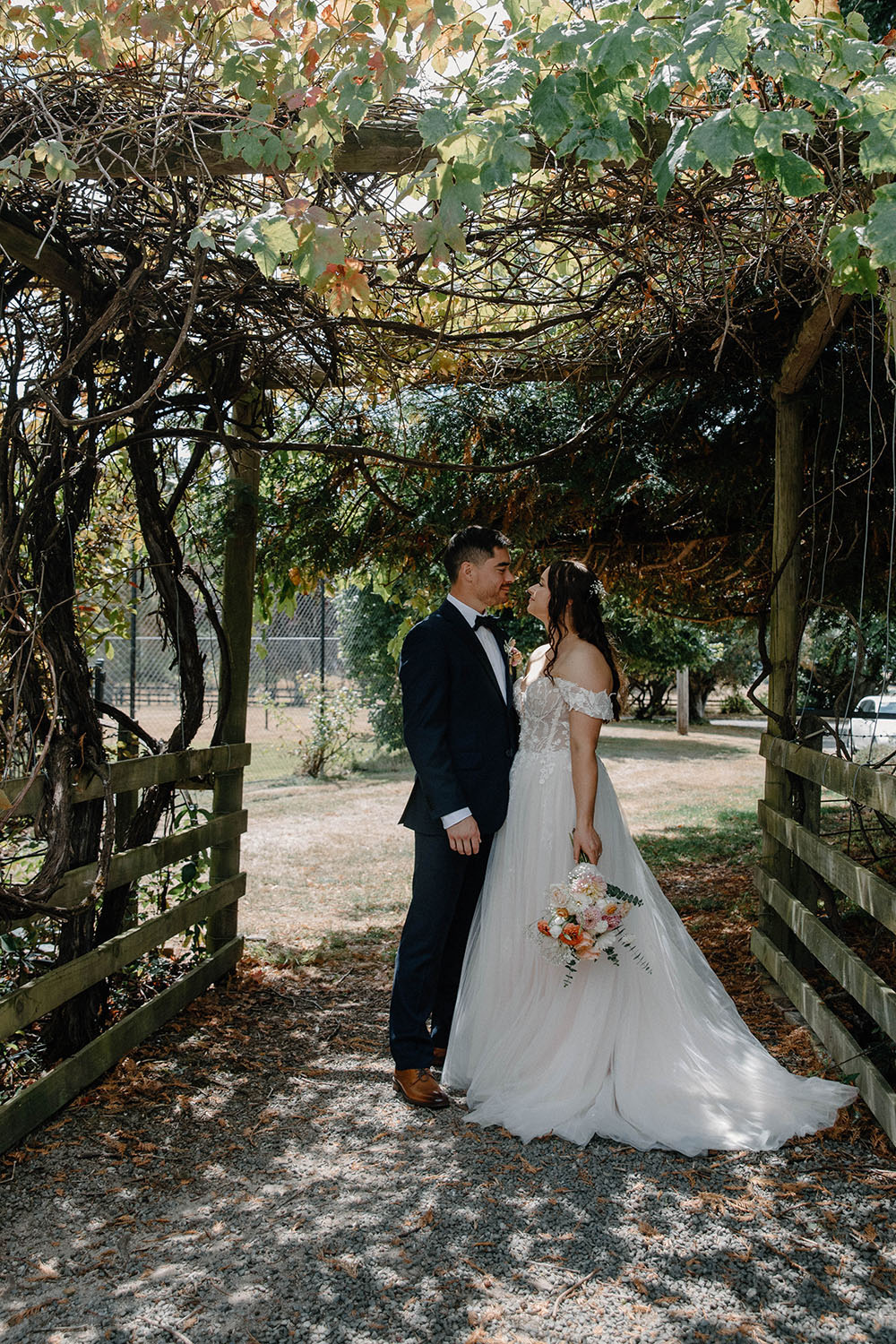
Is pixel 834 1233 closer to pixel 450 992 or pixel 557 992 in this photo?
pixel 557 992

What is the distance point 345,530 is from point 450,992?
11.7 ft

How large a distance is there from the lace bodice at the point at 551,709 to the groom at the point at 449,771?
0.08 m

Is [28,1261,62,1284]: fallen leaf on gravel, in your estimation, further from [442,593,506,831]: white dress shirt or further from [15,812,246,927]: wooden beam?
[442,593,506,831]: white dress shirt

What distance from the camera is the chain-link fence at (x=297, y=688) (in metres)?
15.2

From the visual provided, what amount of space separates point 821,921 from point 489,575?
1.92 metres

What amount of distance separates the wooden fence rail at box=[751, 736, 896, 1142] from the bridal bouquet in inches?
30.3

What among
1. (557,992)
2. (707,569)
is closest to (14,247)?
(557,992)

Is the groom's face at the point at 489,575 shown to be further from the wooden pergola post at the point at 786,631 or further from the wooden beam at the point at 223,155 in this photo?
the wooden pergola post at the point at 786,631

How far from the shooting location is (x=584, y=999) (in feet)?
13.1

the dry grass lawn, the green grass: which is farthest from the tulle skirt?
the green grass

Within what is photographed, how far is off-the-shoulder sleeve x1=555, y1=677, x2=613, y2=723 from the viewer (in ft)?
13.5

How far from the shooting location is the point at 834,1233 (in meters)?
2.89

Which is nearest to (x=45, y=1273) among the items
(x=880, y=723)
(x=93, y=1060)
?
(x=93, y=1060)

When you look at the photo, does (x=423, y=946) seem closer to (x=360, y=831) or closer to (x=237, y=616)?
(x=237, y=616)
